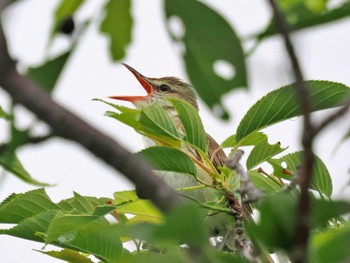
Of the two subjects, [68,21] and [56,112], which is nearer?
[56,112]

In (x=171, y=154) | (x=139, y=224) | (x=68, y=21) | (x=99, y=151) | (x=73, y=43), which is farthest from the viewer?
(x=171, y=154)

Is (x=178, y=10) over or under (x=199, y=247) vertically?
over

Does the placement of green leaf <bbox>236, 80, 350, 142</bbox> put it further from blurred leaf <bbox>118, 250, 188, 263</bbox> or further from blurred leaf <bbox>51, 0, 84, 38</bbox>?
blurred leaf <bbox>118, 250, 188, 263</bbox>

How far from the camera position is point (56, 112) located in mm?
1050

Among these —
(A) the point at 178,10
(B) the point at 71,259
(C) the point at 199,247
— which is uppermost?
(B) the point at 71,259

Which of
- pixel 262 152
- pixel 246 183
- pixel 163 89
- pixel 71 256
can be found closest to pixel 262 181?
pixel 262 152

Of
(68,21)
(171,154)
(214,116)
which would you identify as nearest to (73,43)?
(68,21)

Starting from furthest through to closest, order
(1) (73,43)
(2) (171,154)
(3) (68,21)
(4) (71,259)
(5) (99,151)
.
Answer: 1. (4) (71,259)
2. (2) (171,154)
3. (3) (68,21)
4. (1) (73,43)
5. (5) (99,151)

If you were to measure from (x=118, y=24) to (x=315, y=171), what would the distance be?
80.7 inches

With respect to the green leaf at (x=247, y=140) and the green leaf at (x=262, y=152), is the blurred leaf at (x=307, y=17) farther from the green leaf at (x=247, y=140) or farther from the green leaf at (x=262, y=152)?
the green leaf at (x=262, y=152)

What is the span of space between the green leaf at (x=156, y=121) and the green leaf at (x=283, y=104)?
10.0 inches

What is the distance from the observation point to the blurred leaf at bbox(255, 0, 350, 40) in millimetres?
1228

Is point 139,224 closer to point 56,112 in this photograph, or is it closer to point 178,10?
point 56,112

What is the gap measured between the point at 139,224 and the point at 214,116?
7.7 inches
